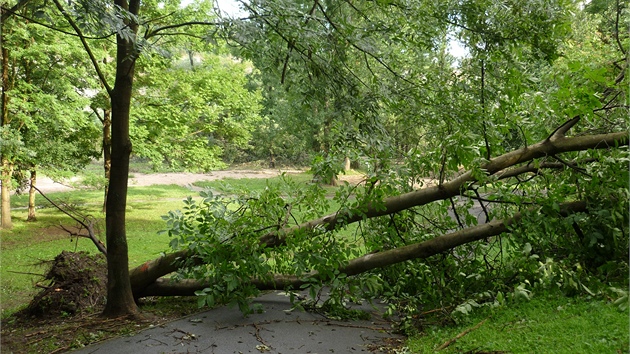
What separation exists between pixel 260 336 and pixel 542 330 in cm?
239

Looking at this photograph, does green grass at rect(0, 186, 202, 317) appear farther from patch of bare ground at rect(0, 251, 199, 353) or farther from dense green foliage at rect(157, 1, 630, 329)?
dense green foliage at rect(157, 1, 630, 329)

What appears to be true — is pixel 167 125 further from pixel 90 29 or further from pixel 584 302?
pixel 584 302

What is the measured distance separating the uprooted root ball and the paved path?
137cm

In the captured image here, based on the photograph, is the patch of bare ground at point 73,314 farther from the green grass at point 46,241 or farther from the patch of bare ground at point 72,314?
the green grass at point 46,241

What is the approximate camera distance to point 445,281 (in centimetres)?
509

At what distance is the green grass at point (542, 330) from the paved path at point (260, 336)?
1.83ft

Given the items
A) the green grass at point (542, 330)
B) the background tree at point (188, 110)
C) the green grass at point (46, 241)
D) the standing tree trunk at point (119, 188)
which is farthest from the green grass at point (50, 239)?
the green grass at point (542, 330)

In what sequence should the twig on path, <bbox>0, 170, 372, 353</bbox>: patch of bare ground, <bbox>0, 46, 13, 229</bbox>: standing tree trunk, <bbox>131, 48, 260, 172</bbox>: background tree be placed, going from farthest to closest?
<bbox>131, 48, 260, 172</bbox>: background tree, <bbox>0, 46, 13, 229</bbox>: standing tree trunk, <bbox>0, 170, 372, 353</bbox>: patch of bare ground, the twig on path

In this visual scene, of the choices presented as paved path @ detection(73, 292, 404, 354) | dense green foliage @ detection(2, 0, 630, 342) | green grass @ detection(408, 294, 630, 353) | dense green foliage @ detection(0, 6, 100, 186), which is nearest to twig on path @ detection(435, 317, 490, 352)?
green grass @ detection(408, 294, 630, 353)

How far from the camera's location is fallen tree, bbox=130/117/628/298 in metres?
4.90

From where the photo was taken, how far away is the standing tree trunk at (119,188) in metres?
4.78

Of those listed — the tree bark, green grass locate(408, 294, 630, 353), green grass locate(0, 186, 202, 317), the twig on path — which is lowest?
green grass locate(0, 186, 202, 317)

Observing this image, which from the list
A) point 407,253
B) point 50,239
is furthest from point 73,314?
point 50,239

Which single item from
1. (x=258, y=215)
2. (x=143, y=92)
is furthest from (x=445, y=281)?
(x=143, y=92)
